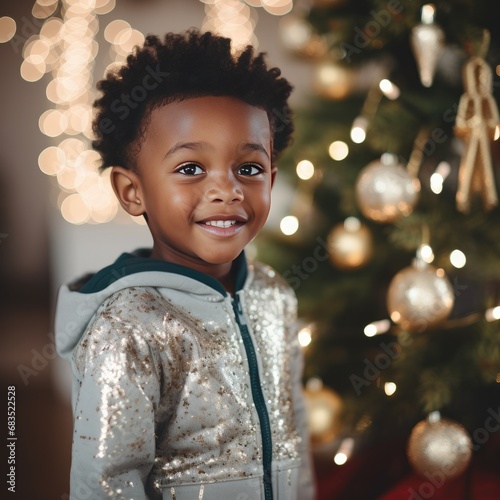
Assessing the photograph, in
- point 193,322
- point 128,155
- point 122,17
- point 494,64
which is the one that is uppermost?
point 122,17

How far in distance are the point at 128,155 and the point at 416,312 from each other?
24.8 inches

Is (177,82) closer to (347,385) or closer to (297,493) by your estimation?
(297,493)

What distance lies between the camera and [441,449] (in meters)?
1.17

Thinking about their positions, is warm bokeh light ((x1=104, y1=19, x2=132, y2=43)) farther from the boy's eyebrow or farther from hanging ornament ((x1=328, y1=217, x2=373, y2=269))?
the boy's eyebrow

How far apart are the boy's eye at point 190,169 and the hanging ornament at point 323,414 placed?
748 millimetres

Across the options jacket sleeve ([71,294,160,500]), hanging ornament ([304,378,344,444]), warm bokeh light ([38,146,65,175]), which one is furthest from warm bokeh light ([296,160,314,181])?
warm bokeh light ([38,146,65,175])

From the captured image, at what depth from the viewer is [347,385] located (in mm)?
1566

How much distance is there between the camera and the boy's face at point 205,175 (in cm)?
77

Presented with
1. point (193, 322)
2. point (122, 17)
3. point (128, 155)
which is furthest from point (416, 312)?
point (122, 17)

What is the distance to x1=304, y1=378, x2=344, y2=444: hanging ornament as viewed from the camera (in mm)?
1372

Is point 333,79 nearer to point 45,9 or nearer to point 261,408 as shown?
point 261,408

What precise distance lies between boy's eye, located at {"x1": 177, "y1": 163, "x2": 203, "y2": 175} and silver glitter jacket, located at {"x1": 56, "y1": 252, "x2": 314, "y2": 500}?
0.13 meters

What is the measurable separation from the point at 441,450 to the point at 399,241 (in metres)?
0.42

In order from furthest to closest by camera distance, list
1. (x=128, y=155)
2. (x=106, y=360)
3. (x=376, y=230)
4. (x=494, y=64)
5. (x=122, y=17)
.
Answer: (x=122, y=17), (x=376, y=230), (x=494, y=64), (x=128, y=155), (x=106, y=360)
